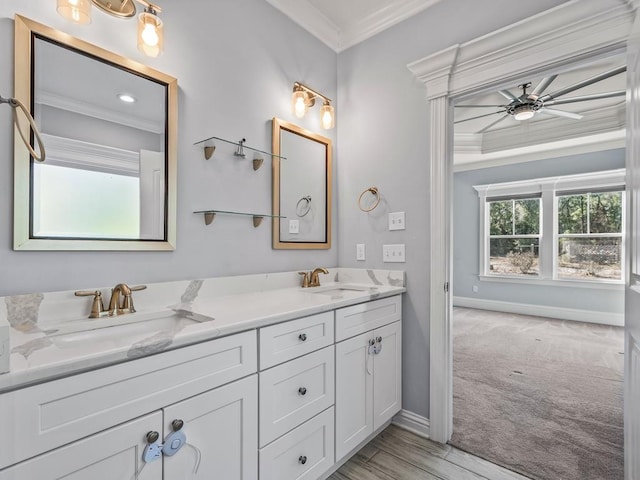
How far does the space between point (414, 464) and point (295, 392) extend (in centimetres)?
89

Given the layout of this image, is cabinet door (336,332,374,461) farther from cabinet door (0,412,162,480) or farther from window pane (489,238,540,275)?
window pane (489,238,540,275)

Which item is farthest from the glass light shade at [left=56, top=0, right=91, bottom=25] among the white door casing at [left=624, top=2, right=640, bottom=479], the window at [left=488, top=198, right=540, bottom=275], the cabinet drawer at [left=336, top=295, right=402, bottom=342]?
the window at [left=488, top=198, right=540, bottom=275]

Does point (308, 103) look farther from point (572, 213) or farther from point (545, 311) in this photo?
point (545, 311)

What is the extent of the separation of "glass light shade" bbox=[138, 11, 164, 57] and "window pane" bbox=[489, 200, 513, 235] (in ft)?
19.1

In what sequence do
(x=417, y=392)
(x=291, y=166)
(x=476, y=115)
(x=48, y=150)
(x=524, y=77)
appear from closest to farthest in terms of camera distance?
(x=48, y=150), (x=524, y=77), (x=417, y=392), (x=291, y=166), (x=476, y=115)

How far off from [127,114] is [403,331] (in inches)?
76.9

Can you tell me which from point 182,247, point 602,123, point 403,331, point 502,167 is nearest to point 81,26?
point 182,247

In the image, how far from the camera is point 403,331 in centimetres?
215

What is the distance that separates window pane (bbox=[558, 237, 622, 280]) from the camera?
4802 mm

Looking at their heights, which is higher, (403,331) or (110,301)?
(110,301)

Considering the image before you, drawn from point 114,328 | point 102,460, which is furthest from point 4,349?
point 114,328

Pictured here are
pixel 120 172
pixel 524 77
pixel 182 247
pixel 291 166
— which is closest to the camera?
pixel 120 172

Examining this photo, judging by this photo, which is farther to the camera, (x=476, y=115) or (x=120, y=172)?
(x=476, y=115)

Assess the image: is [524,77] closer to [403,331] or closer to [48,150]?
[403,331]
